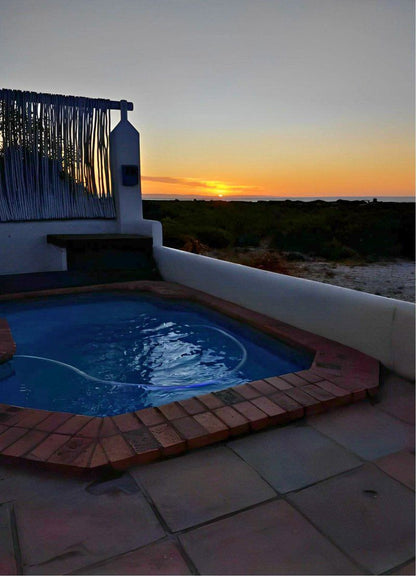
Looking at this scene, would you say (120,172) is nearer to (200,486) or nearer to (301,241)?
(200,486)

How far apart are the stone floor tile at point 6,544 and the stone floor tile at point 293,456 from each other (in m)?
1.00

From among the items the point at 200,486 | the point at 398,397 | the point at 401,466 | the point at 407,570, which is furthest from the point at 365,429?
the point at 200,486

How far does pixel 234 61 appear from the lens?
6.09m

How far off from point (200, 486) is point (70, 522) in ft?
1.73

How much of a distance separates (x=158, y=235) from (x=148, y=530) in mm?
5506

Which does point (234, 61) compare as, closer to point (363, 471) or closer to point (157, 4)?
point (157, 4)

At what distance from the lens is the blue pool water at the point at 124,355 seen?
→ 301cm

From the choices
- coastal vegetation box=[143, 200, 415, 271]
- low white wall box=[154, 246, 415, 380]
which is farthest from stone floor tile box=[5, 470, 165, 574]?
coastal vegetation box=[143, 200, 415, 271]

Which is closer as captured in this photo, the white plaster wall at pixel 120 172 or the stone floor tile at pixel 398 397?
the stone floor tile at pixel 398 397

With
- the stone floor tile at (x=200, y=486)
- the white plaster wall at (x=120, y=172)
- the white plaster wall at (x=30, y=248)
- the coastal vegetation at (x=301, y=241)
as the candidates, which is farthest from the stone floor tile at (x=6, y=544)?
the coastal vegetation at (x=301, y=241)

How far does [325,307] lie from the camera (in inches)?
135

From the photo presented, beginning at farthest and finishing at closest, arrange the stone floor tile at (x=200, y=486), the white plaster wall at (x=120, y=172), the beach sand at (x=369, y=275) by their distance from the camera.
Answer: the beach sand at (x=369, y=275)
the white plaster wall at (x=120, y=172)
the stone floor tile at (x=200, y=486)

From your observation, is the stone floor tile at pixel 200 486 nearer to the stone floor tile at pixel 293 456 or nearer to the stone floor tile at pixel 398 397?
the stone floor tile at pixel 293 456

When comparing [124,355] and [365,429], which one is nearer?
[365,429]
